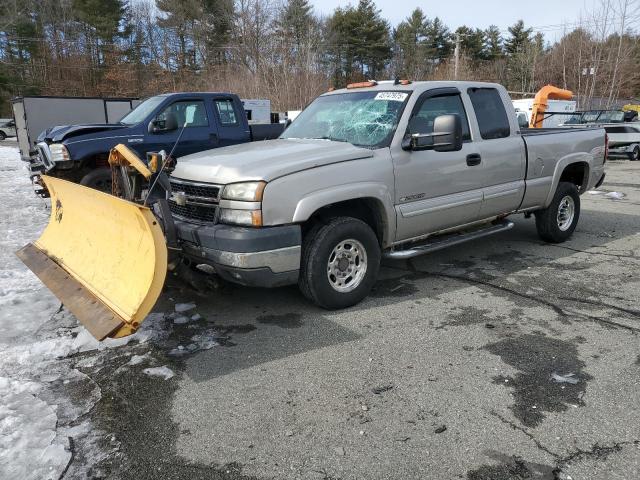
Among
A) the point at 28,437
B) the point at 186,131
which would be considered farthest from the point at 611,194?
the point at 28,437

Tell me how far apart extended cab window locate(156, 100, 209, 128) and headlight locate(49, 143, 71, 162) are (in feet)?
5.34

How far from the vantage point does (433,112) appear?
5.17m

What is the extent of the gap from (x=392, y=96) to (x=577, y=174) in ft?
12.2

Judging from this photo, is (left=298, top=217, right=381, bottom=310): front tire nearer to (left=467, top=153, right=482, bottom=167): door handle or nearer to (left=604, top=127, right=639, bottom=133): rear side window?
(left=467, top=153, right=482, bottom=167): door handle

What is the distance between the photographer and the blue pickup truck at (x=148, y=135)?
8320 millimetres

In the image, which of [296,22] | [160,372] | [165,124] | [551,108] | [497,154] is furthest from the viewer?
[296,22]

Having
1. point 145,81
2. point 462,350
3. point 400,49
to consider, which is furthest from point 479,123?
point 400,49

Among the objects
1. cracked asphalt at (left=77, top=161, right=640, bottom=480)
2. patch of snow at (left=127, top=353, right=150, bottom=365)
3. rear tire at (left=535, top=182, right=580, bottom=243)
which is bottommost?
cracked asphalt at (left=77, top=161, right=640, bottom=480)

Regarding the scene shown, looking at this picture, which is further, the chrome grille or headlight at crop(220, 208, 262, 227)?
the chrome grille

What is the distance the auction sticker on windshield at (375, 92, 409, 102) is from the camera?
503 cm

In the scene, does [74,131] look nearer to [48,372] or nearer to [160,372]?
[48,372]

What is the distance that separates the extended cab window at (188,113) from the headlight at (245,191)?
5497 millimetres

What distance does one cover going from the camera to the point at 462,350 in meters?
3.88

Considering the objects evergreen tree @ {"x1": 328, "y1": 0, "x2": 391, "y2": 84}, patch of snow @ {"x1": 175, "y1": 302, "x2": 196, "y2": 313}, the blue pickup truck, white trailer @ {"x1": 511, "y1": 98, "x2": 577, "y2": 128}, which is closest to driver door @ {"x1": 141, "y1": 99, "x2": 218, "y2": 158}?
the blue pickup truck
